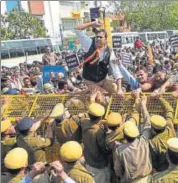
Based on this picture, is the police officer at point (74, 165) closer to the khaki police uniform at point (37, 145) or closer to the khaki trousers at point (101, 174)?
the khaki police uniform at point (37, 145)

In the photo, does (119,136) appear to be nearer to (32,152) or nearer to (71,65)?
(32,152)

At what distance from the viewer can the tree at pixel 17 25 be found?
1313 inches

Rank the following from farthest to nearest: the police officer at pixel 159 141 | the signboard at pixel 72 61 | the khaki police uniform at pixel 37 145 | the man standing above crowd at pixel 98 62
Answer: the signboard at pixel 72 61 → the man standing above crowd at pixel 98 62 → the khaki police uniform at pixel 37 145 → the police officer at pixel 159 141

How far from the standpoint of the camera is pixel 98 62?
671cm

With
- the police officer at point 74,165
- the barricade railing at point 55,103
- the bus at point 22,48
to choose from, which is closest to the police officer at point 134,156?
the police officer at point 74,165

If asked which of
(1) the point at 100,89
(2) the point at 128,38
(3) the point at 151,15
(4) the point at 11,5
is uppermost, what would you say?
(4) the point at 11,5

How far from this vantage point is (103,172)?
5699mm

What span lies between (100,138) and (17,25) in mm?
29565

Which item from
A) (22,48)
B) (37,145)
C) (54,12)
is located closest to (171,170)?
Answer: (37,145)

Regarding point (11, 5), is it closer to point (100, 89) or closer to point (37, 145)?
point (100, 89)

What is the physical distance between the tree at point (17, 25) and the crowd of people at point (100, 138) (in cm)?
2613

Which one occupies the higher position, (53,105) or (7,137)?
(53,105)

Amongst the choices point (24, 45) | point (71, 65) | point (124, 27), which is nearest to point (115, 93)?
point (71, 65)

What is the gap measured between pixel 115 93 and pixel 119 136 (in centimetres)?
127
